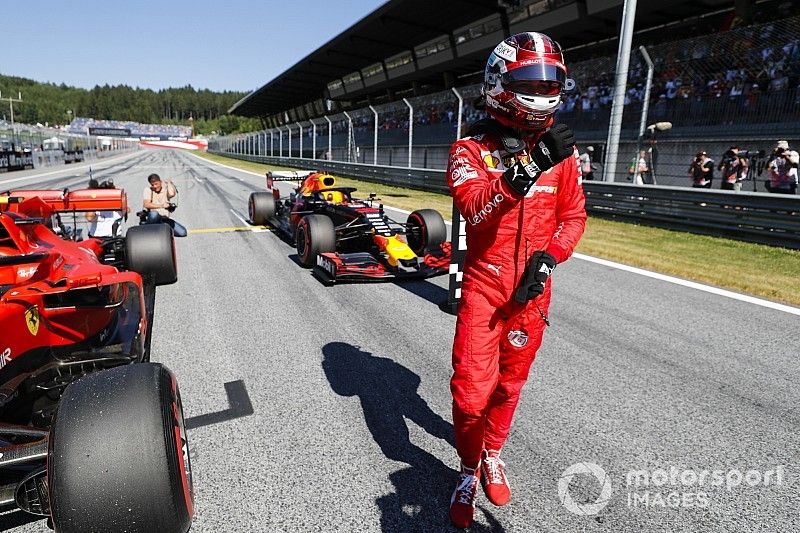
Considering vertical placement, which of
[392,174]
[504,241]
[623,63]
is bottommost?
[392,174]

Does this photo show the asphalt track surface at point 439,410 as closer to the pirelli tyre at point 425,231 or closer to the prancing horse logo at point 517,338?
the prancing horse logo at point 517,338

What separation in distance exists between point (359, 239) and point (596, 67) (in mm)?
10840

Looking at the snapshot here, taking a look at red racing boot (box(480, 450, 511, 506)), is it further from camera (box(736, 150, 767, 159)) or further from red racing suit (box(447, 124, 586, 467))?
camera (box(736, 150, 767, 159))

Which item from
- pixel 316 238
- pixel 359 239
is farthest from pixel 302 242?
pixel 359 239

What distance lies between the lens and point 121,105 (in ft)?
557

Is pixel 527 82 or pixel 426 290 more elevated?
pixel 527 82

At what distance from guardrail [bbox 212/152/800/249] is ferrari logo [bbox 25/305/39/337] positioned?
9295mm

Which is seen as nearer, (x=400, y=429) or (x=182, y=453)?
(x=182, y=453)

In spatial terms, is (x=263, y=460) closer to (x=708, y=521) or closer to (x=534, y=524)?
(x=534, y=524)

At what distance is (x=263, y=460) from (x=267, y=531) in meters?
0.49

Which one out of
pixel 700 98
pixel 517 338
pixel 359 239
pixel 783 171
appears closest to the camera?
pixel 517 338

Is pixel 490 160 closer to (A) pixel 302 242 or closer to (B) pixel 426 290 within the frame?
(B) pixel 426 290

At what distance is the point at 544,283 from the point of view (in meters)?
2.13

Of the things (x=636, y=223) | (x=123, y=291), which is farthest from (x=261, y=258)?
(x=636, y=223)
